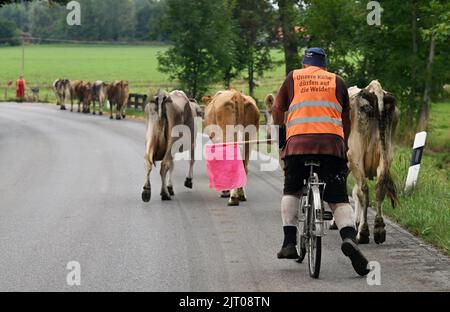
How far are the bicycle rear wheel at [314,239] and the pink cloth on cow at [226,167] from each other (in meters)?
5.21

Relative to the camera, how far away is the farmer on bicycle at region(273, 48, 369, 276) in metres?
9.16

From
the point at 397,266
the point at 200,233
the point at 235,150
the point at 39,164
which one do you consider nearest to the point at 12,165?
the point at 39,164

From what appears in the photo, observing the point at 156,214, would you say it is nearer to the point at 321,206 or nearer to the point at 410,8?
the point at 321,206

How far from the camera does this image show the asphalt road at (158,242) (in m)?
8.90

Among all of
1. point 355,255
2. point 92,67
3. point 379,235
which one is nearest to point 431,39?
point 379,235

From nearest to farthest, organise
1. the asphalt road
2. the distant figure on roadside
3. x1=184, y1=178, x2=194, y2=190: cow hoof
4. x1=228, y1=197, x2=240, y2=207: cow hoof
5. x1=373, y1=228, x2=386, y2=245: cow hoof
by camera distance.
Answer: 1. the asphalt road
2. x1=373, y1=228, x2=386, y2=245: cow hoof
3. x1=228, y1=197, x2=240, y2=207: cow hoof
4. x1=184, y1=178, x2=194, y2=190: cow hoof
5. the distant figure on roadside

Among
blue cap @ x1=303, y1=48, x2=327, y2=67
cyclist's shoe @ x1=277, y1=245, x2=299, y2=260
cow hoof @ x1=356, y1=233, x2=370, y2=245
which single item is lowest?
cow hoof @ x1=356, y1=233, x2=370, y2=245

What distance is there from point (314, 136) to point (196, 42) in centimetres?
3146

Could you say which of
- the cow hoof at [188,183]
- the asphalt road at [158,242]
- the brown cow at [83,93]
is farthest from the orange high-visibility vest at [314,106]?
the brown cow at [83,93]

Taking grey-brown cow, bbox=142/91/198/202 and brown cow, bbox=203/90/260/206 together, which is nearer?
grey-brown cow, bbox=142/91/198/202

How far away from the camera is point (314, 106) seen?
30.3 feet

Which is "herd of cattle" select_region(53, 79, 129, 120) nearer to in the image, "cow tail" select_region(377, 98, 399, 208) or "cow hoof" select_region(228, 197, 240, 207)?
"cow hoof" select_region(228, 197, 240, 207)

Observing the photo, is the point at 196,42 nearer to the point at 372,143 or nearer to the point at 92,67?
the point at 372,143

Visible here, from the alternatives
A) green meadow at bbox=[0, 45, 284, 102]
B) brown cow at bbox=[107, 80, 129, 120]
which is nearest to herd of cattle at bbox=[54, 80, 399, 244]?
brown cow at bbox=[107, 80, 129, 120]
